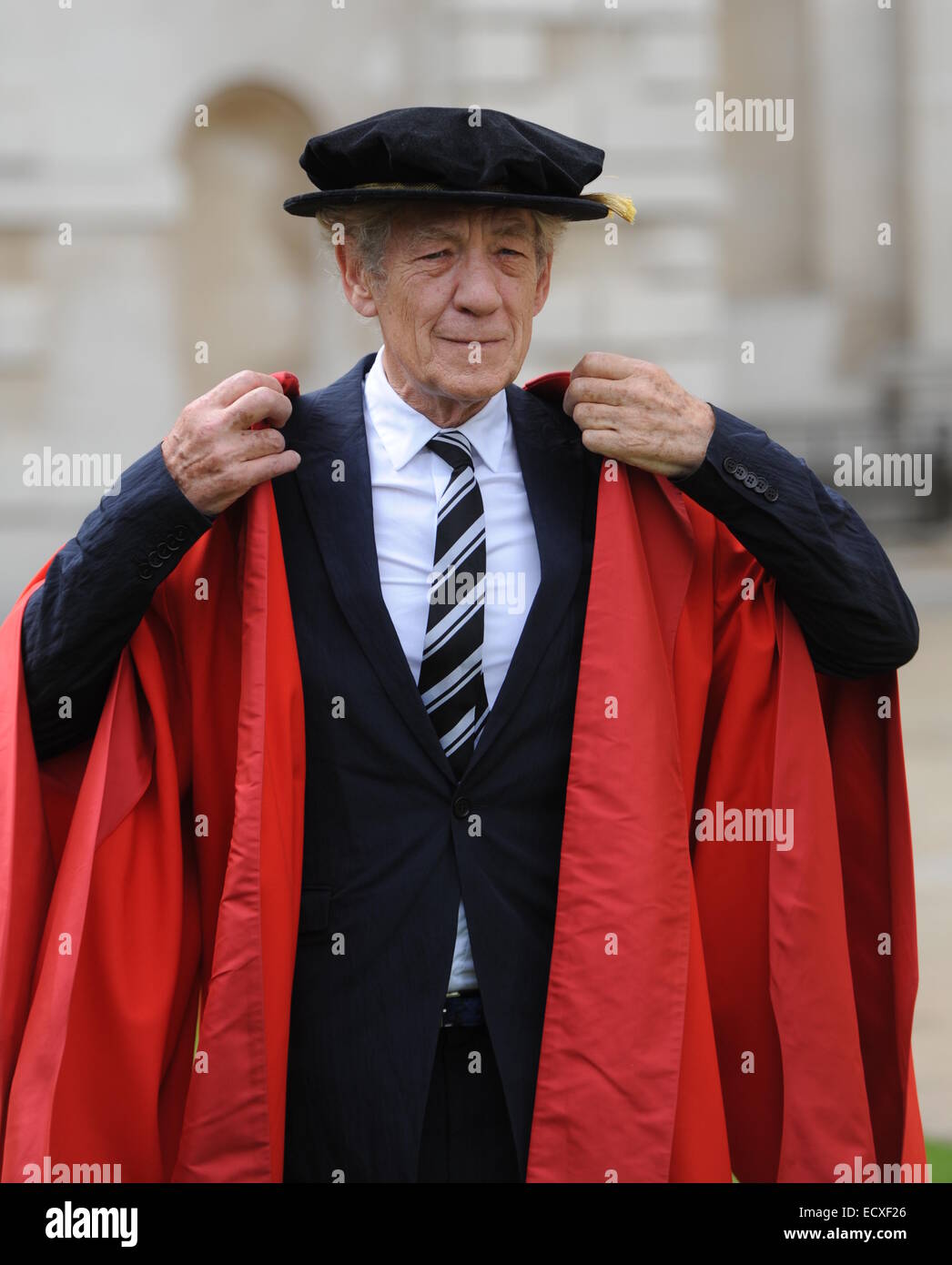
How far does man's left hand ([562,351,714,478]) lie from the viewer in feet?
7.66

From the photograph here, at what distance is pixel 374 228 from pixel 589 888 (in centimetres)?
101

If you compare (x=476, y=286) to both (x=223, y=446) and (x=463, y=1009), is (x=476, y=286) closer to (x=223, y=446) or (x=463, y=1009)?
(x=223, y=446)

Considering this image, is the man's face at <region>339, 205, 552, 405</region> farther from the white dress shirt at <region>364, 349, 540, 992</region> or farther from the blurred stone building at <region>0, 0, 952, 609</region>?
the blurred stone building at <region>0, 0, 952, 609</region>

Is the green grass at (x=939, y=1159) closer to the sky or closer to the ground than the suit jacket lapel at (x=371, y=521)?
closer to the ground

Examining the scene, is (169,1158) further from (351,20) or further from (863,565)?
(351,20)

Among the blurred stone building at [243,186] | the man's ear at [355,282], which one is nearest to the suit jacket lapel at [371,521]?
the man's ear at [355,282]

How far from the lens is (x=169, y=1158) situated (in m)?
2.42

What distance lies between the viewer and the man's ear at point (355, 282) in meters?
2.48

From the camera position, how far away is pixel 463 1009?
92.4 inches

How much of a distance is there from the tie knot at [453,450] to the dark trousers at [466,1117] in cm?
83

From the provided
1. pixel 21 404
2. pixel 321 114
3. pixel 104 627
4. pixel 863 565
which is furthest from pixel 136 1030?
pixel 321 114

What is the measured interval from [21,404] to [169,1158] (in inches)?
328

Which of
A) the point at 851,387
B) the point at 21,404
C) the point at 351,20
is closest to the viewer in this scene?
the point at 21,404

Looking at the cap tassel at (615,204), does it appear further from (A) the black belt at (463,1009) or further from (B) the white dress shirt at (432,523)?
(A) the black belt at (463,1009)
